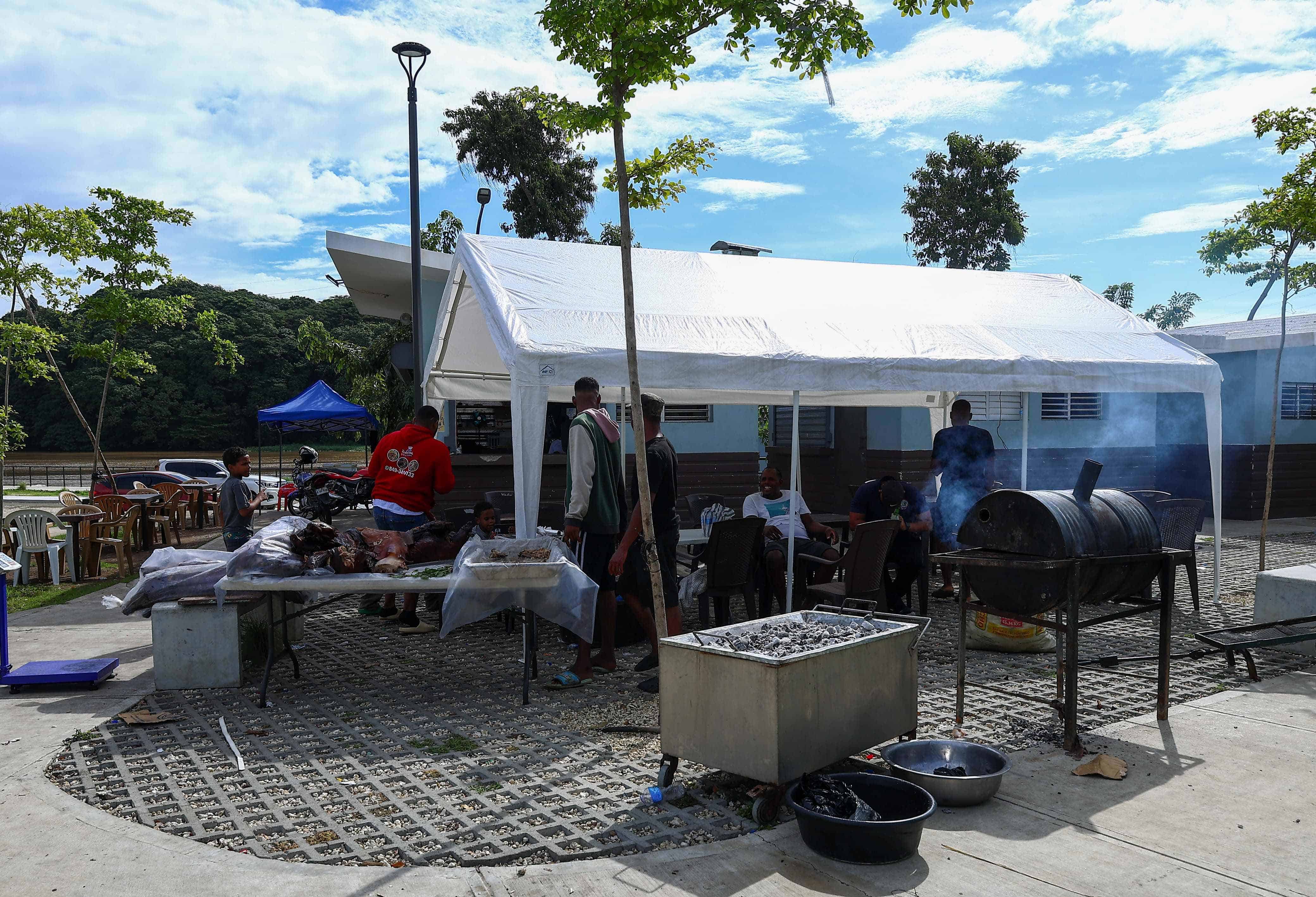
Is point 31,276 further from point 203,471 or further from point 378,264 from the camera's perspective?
point 203,471

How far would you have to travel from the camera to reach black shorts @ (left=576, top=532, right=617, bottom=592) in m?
5.86

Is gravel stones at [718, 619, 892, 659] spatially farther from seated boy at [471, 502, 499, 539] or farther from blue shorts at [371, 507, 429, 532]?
blue shorts at [371, 507, 429, 532]

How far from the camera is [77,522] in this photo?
10.3m

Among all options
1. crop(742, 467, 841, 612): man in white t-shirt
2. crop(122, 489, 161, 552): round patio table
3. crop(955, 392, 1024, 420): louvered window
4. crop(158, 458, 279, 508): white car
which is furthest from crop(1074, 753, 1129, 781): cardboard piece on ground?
crop(158, 458, 279, 508): white car

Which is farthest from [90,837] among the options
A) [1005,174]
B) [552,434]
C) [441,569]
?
[1005,174]

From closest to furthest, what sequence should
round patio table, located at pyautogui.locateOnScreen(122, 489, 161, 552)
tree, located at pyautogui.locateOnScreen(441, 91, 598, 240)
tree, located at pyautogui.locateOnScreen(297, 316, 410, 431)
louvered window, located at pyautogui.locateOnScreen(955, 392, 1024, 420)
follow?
1. round patio table, located at pyautogui.locateOnScreen(122, 489, 161, 552)
2. louvered window, located at pyautogui.locateOnScreen(955, 392, 1024, 420)
3. tree, located at pyautogui.locateOnScreen(297, 316, 410, 431)
4. tree, located at pyautogui.locateOnScreen(441, 91, 598, 240)

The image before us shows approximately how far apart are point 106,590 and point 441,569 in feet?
19.2

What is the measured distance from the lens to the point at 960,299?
30.5 ft

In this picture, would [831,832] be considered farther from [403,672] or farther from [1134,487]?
[1134,487]

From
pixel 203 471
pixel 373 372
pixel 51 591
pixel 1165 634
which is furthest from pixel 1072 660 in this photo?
pixel 203 471

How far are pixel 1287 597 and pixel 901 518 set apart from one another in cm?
285

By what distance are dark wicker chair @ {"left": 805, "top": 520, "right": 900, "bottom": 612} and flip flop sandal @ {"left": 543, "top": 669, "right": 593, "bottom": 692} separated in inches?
71.8

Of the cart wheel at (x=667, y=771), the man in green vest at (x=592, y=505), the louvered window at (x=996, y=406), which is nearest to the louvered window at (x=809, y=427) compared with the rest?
the louvered window at (x=996, y=406)

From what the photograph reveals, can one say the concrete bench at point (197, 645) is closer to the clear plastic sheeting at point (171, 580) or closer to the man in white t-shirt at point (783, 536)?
A: the clear plastic sheeting at point (171, 580)
